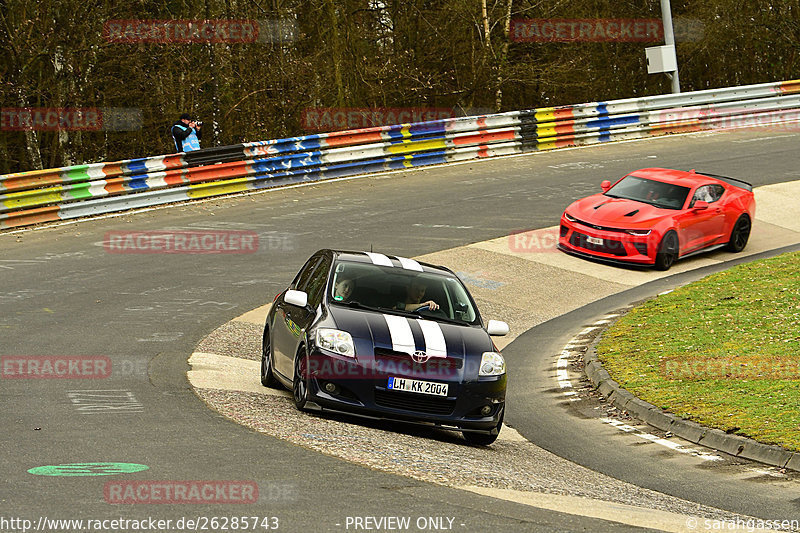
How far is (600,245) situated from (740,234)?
131 inches

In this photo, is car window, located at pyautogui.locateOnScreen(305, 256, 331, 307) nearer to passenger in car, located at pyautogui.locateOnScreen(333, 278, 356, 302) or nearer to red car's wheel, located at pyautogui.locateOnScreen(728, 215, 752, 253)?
passenger in car, located at pyautogui.locateOnScreen(333, 278, 356, 302)

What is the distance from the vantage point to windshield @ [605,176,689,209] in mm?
20562

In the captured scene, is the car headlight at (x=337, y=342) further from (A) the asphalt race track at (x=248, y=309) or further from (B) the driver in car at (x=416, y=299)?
(A) the asphalt race track at (x=248, y=309)

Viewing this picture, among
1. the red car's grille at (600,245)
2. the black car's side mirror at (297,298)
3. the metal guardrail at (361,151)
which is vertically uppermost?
the metal guardrail at (361,151)

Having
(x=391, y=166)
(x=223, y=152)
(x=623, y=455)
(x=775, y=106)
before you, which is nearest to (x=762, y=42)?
(x=775, y=106)

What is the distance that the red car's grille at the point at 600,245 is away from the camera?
65.5ft

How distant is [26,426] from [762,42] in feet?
119
